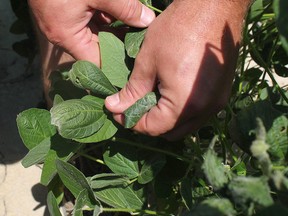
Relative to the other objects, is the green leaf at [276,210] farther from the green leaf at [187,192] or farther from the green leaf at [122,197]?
the green leaf at [122,197]

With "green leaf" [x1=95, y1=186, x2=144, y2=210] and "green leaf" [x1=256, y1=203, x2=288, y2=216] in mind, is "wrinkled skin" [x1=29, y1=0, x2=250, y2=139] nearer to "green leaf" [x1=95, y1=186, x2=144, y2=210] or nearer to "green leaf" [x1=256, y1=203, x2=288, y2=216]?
"green leaf" [x1=95, y1=186, x2=144, y2=210]

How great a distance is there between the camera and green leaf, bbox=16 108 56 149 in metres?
1.01

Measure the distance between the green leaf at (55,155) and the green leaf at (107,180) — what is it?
6 cm

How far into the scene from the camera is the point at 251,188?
1.61 ft

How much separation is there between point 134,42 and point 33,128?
0.26 metres

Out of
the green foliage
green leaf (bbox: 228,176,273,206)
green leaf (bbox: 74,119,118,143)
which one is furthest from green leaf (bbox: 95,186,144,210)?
green leaf (bbox: 228,176,273,206)

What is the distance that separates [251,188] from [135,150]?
1.76 feet

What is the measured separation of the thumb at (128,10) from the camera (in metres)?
0.95

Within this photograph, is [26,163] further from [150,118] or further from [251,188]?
[251,188]

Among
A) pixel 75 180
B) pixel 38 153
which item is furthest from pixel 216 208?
pixel 38 153

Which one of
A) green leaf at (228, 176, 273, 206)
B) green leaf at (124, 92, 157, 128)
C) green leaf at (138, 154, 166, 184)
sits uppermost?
green leaf at (228, 176, 273, 206)

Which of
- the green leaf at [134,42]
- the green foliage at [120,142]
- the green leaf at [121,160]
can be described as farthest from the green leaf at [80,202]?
the green leaf at [134,42]

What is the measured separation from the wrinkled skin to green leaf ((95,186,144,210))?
0.14m

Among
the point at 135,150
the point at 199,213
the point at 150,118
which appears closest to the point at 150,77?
the point at 150,118
